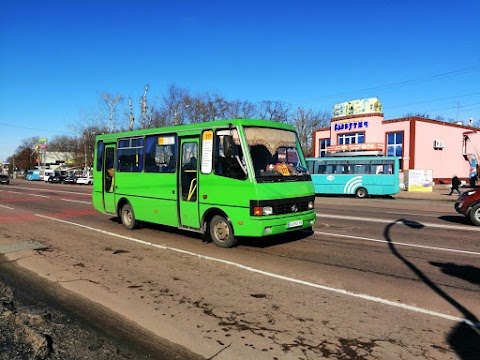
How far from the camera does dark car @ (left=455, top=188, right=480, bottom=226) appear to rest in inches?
468

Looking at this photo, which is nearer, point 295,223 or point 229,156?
point 229,156

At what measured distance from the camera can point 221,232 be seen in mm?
8211

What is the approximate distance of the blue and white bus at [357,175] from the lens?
26531mm

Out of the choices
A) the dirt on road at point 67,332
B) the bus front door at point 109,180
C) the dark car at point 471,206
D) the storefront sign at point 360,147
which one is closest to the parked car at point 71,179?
the storefront sign at point 360,147

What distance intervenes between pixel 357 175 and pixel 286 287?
75.8 ft

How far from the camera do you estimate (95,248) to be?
8531mm

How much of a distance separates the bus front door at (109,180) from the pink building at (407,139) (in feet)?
89.9

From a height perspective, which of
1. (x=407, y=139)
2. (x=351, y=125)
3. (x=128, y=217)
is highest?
(x=351, y=125)

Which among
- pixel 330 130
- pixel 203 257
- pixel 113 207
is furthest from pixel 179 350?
pixel 330 130

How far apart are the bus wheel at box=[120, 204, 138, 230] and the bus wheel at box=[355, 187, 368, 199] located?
65.8 feet

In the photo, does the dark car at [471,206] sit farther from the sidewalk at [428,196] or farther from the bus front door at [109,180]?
the sidewalk at [428,196]

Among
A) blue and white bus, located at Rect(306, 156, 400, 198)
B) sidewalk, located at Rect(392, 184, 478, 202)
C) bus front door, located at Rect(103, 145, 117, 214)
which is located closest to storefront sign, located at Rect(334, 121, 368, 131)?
sidewalk, located at Rect(392, 184, 478, 202)

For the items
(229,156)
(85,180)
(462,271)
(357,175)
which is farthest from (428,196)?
(85,180)

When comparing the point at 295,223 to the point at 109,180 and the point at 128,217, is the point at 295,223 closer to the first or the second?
the point at 128,217
